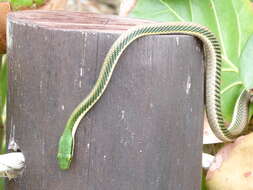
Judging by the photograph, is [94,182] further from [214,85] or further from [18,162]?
[214,85]

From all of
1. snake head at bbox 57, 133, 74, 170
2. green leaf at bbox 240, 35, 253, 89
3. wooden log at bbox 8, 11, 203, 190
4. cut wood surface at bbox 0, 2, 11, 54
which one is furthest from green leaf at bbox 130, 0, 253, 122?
snake head at bbox 57, 133, 74, 170

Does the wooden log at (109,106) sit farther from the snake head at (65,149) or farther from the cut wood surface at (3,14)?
the cut wood surface at (3,14)

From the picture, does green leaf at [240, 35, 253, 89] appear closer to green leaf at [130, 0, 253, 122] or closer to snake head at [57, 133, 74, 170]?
green leaf at [130, 0, 253, 122]

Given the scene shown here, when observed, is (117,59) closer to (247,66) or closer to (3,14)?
(247,66)

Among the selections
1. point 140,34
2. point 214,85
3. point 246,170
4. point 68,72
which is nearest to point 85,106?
point 68,72

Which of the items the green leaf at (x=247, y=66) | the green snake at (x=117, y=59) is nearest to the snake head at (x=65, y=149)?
the green snake at (x=117, y=59)

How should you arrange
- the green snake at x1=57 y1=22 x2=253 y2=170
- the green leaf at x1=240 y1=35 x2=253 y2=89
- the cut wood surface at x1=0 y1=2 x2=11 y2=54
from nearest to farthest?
the green snake at x1=57 y1=22 x2=253 y2=170, the green leaf at x1=240 y1=35 x2=253 y2=89, the cut wood surface at x1=0 y1=2 x2=11 y2=54

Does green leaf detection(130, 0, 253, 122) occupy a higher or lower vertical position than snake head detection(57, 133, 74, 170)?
higher
